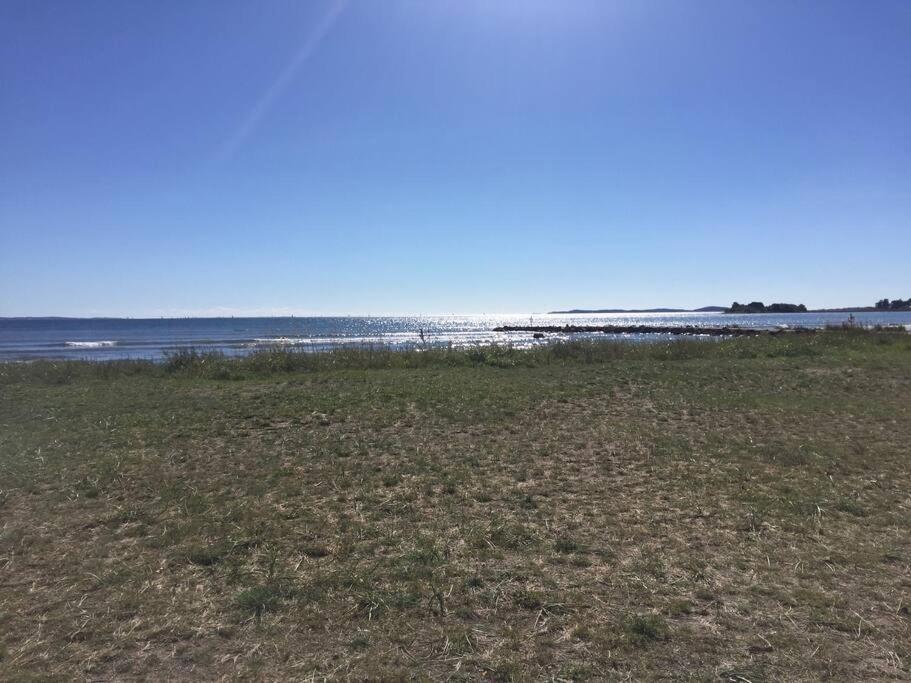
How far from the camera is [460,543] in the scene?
459cm

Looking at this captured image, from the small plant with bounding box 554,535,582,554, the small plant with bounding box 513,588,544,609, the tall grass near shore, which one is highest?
the tall grass near shore

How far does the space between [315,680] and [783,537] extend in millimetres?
3809

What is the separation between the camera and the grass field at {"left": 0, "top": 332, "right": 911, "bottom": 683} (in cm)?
314

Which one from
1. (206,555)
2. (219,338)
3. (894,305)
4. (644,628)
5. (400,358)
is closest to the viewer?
(644,628)

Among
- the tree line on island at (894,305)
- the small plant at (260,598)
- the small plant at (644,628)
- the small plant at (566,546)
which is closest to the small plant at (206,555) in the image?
the small plant at (260,598)

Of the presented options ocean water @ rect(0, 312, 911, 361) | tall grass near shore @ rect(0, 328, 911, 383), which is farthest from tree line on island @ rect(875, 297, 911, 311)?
tall grass near shore @ rect(0, 328, 911, 383)

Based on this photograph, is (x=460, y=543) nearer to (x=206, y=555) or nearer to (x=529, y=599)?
(x=529, y=599)

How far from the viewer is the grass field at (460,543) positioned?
3141mm

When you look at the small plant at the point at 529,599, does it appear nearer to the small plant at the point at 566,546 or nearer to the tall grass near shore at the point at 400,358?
the small plant at the point at 566,546

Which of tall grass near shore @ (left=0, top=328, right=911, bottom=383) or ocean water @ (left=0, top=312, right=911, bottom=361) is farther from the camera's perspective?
ocean water @ (left=0, top=312, right=911, bottom=361)

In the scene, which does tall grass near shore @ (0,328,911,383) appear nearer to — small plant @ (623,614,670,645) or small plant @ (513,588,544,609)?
small plant @ (513,588,544,609)

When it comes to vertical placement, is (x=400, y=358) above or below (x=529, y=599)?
above

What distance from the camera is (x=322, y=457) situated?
7.50 metres

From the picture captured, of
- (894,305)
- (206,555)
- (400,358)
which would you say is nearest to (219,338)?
(400,358)
